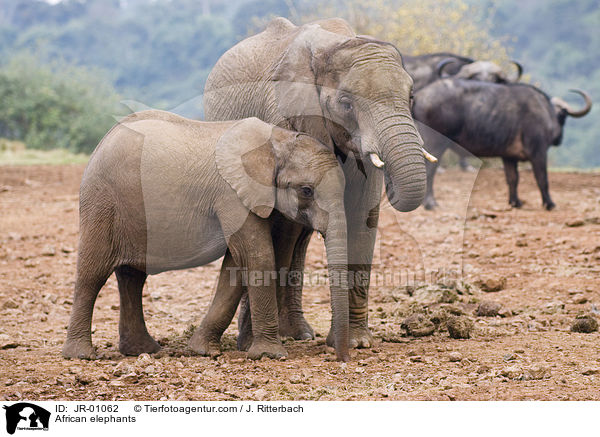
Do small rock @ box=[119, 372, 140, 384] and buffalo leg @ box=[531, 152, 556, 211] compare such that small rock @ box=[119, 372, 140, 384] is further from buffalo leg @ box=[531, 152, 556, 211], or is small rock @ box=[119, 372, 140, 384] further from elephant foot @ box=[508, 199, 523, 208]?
elephant foot @ box=[508, 199, 523, 208]

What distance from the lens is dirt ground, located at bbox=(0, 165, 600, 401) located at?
209 inches

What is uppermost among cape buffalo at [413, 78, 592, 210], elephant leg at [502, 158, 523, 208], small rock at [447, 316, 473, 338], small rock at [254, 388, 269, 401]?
cape buffalo at [413, 78, 592, 210]

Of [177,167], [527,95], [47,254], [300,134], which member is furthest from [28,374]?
[527,95]

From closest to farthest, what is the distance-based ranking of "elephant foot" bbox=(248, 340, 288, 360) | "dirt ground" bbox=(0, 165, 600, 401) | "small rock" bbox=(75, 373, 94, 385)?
"dirt ground" bbox=(0, 165, 600, 401) → "small rock" bbox=(75, 373, 94, 385) → "elephant foot" bbox=(248, 340, 288, 360)

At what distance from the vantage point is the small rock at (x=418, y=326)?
269 inches

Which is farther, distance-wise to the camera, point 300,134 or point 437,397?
point 300,134

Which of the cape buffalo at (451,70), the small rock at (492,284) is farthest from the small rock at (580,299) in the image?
the cape buffalo at (451,70)

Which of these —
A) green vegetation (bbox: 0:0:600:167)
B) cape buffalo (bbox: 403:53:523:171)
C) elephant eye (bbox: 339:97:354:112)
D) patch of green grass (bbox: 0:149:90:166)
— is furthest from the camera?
green vegetation (bbox: 0:0:600:167)

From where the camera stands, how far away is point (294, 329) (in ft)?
23.5

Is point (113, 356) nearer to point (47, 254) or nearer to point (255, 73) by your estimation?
point (255, 73)

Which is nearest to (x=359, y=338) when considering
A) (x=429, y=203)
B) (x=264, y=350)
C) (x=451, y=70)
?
(x=264, y=350)

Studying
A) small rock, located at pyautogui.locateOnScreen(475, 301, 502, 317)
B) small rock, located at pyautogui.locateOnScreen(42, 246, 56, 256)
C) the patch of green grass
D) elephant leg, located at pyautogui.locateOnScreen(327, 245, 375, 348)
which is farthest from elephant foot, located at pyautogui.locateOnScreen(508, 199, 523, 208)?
the patch of green grass

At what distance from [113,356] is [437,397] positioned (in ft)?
8.76

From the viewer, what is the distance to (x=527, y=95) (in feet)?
45.1
